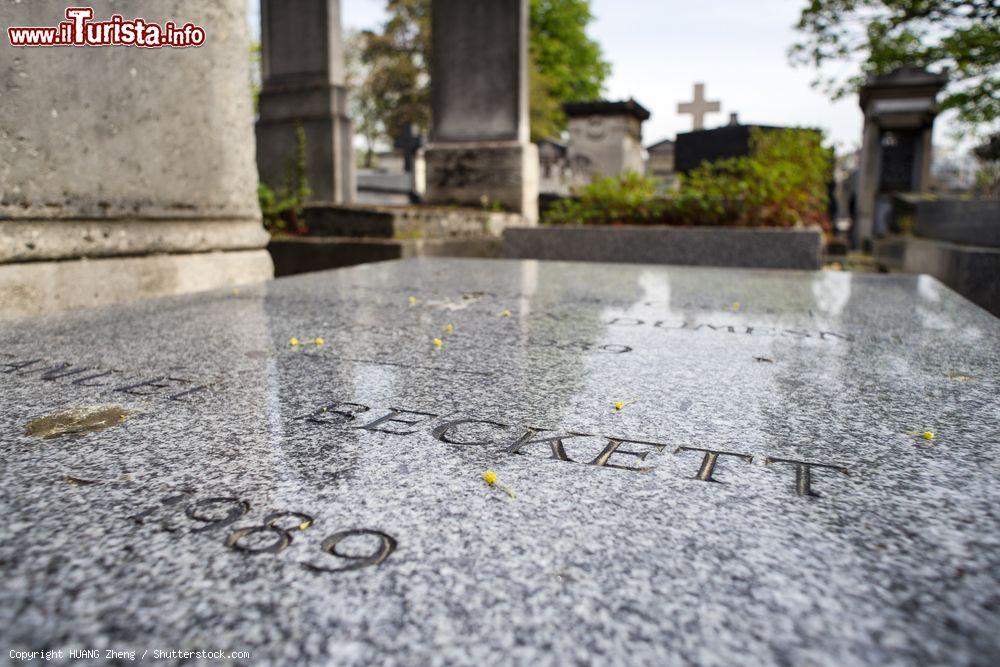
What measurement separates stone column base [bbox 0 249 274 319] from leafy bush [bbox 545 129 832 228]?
3.93 meters

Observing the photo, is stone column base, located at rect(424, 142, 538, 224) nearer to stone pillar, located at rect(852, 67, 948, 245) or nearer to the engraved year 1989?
the engraved year 1989

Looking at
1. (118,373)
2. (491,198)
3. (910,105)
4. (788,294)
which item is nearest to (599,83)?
(910,105)

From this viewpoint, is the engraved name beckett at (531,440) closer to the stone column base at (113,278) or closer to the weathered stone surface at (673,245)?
the stone column base at (113,278)

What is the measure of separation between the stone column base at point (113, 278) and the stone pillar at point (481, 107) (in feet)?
13.6

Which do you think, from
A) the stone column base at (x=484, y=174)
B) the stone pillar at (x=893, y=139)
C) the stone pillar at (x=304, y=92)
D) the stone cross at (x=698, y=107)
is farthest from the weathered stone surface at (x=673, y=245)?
the stone cross at (x=698, y=107)

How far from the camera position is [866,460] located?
145 centimetres

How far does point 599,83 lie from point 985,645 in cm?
3773

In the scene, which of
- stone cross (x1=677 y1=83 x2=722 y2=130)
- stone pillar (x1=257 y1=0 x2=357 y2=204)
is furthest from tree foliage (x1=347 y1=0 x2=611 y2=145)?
stone pillar (x1=257 y1=0 x2=357 y2=204)

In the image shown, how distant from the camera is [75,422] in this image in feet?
5.51

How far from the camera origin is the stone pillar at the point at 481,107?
8109 mm

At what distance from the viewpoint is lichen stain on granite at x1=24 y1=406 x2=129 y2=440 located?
1.60 m

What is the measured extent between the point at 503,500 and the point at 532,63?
32482 mm

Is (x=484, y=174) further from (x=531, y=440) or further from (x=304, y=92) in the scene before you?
(x=531, y=440)

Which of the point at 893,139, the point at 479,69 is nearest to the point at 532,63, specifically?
the point at 893,139
